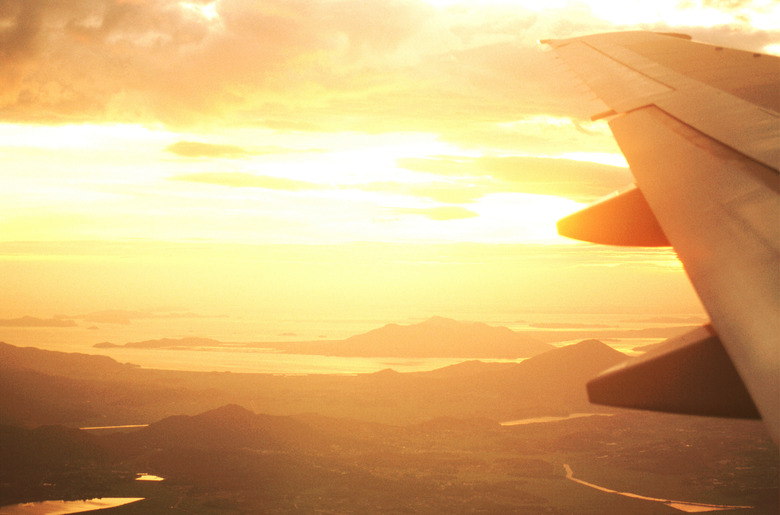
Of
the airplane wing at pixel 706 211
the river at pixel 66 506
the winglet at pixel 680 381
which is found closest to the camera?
the airplane wing at pixel 706 211

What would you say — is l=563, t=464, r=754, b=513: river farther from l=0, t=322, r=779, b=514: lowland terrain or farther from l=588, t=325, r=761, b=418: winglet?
l=588, t=325, r=761, b=418: winglet

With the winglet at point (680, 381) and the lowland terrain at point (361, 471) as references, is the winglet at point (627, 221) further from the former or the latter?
the lowland terrain at point (361, 471)

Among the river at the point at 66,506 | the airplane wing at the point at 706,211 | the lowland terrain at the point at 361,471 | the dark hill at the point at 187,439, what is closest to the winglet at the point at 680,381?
the airplane wing at the point at 706,211

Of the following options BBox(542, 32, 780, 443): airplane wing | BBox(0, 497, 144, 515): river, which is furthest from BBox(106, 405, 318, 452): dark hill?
BBox(542, 32, 780, 443): airplane wing

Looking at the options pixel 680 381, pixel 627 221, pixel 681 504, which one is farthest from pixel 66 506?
pixel 680 381

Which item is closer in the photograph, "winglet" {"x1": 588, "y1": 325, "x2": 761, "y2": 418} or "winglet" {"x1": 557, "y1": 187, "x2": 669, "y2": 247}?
"winglet" {"x1": 588, "y1": 325, "x2": 761, "y2": 418}

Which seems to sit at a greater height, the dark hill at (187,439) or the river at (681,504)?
the dark hill at (187,439)
